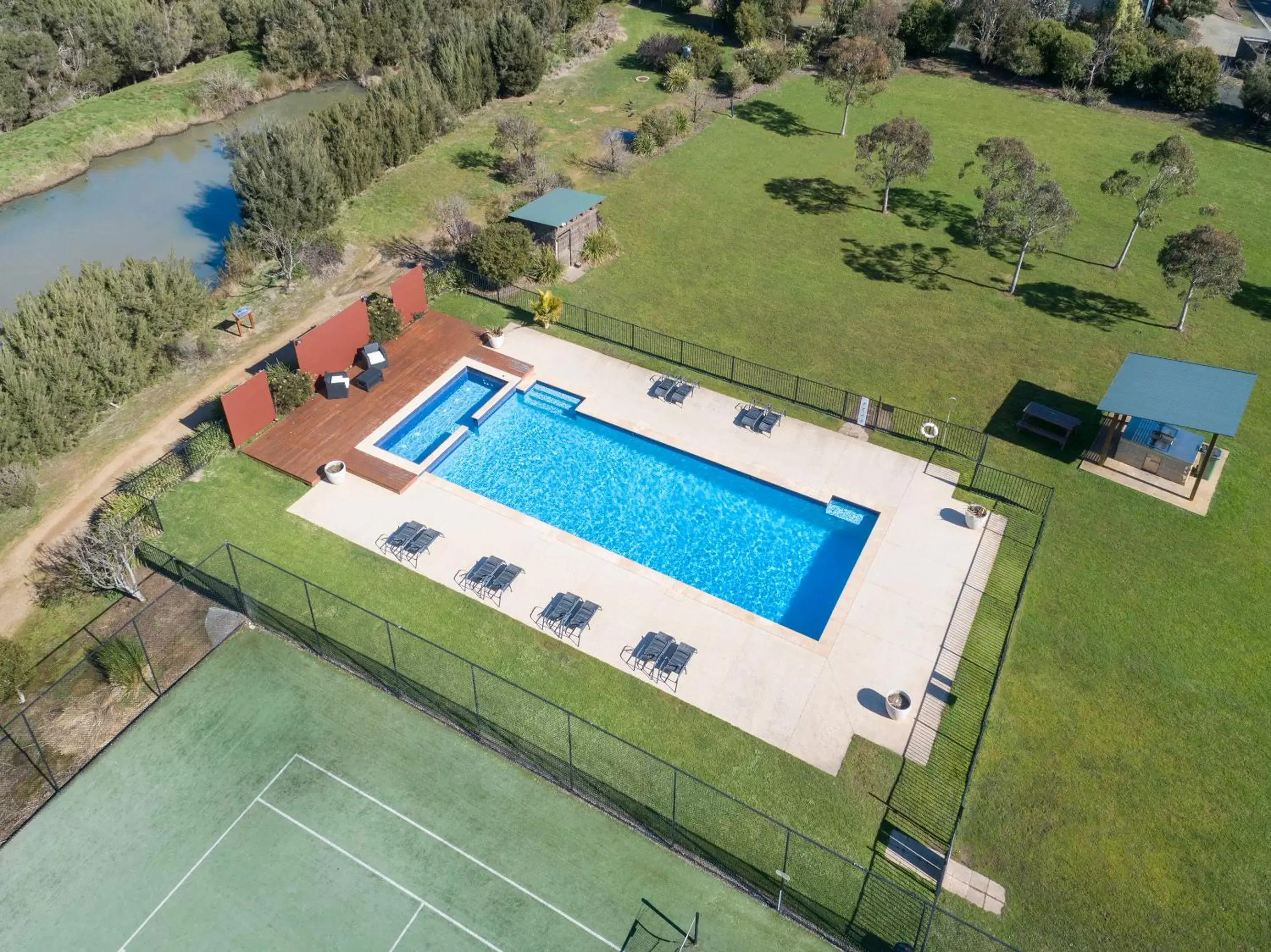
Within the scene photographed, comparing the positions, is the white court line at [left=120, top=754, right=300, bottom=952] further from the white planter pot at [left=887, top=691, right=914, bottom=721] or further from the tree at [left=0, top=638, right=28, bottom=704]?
the white planter pot at [left=887, top=691, right=914, bottom=721]

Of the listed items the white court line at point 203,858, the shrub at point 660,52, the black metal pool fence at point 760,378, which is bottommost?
the white court line at point 203,858

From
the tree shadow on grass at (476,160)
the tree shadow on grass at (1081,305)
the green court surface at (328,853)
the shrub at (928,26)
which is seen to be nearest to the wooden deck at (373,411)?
the green court surface at (328,853)

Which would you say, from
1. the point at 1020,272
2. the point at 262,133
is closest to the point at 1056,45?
the point at 1020,272

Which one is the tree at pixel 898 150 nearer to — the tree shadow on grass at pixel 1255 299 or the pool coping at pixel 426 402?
the tree shadow on grass at pixel 1255 299

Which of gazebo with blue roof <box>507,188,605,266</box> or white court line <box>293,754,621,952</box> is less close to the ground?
gazebo with blue roof <box>507,188,605,266</box>

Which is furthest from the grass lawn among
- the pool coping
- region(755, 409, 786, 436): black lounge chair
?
region(755, 409, 786, 436): black lounge chair

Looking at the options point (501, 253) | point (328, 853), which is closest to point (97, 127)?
point (501, 253)
